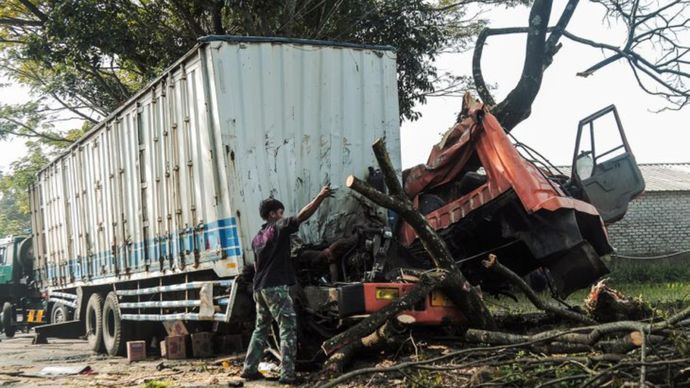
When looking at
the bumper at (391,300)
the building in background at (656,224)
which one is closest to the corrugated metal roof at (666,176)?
the building in background at (656,224)

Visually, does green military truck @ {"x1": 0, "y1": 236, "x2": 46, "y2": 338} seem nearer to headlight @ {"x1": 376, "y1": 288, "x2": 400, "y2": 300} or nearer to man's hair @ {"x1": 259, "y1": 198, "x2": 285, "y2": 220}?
man's hair @ {"x1": 259, "y1": 198, "x2": 285, "y2": 220}

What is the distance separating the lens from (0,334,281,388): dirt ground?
21.5 ft

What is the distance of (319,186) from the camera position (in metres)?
7.61

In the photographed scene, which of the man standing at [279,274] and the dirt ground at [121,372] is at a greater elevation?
the man standing at [279,274]

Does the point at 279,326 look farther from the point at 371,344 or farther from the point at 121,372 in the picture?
the point at 121,372

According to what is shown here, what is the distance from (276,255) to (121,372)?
286 centimetres

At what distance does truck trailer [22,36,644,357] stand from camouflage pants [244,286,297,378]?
1.11ft

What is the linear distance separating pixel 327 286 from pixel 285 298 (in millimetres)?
429

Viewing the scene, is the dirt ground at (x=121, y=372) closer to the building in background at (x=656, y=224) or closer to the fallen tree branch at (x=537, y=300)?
the fallen tree branch at (x=537, y=300)

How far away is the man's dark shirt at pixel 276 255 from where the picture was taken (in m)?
5.98

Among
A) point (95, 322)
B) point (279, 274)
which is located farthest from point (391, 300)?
point (95, 322)

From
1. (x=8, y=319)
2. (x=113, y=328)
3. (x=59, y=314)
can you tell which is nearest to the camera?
(x=113, y=328)

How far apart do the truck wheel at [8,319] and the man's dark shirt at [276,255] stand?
11.5 metres

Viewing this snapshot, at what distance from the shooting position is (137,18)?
13.1m
